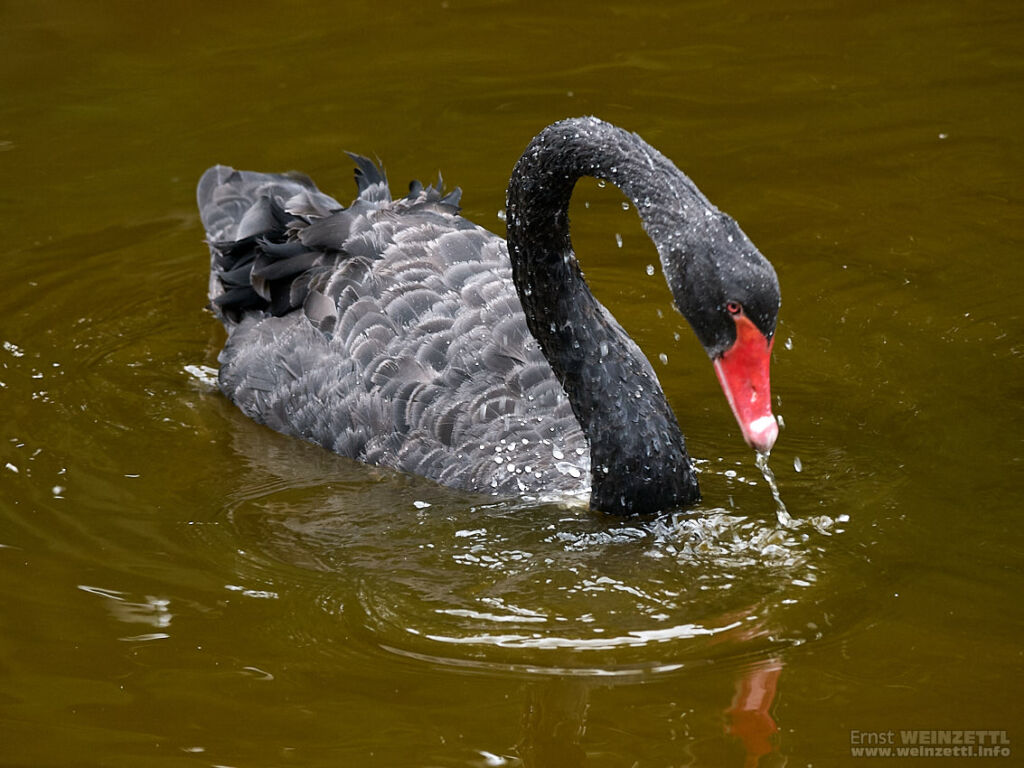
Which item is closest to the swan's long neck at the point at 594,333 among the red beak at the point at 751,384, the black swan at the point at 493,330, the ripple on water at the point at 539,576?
→ the black swan at the point at 493,330

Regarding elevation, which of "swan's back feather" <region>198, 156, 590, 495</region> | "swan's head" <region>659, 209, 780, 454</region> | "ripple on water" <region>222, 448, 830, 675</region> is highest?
"swan's head" <region>659, 209, 780, 454</region>

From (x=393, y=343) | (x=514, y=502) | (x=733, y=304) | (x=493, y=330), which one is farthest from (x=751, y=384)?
(x=393, y=343)

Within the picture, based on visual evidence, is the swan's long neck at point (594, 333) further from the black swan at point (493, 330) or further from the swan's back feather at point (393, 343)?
the swan's back feather at point (393, 343)

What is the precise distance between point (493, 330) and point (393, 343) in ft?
1.25

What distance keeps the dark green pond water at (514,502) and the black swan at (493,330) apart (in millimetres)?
175

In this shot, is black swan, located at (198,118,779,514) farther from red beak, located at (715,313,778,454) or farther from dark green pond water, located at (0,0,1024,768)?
dark green pond water, located at (0,0,1024,768)

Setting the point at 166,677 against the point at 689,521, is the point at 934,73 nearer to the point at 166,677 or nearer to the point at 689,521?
the point at 689,521

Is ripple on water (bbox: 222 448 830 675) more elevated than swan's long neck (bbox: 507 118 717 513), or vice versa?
swan's long neck (bbox: 507 118 717 513)

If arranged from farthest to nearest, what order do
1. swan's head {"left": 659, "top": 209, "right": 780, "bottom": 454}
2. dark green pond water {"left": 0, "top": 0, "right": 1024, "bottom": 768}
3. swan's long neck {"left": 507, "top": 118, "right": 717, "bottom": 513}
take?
1. swan's long neck {"left": 507, "top": 118, "right": 717, "bottom": 513}
2. swan's head {"left": 659, "top": 209, "right": 780, "bottom": 454}
3. dark green pond water {"left": 0, "top": 0, "right": 1024, "bottom": 768}

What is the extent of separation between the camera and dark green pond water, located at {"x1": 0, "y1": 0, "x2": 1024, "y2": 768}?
4.03 metres

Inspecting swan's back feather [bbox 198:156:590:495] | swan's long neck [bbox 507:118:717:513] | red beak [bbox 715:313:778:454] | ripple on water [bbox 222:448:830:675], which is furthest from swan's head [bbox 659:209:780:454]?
swan's back feather [bbox 198:156:590:495]

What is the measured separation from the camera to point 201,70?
9.20m

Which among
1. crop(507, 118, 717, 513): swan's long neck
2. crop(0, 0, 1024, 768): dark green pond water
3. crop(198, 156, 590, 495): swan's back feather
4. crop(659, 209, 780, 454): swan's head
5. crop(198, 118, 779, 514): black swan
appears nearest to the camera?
crop(0, 0, 1024, 768): dark green pond water

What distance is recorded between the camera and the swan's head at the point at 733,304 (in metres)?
4.25
